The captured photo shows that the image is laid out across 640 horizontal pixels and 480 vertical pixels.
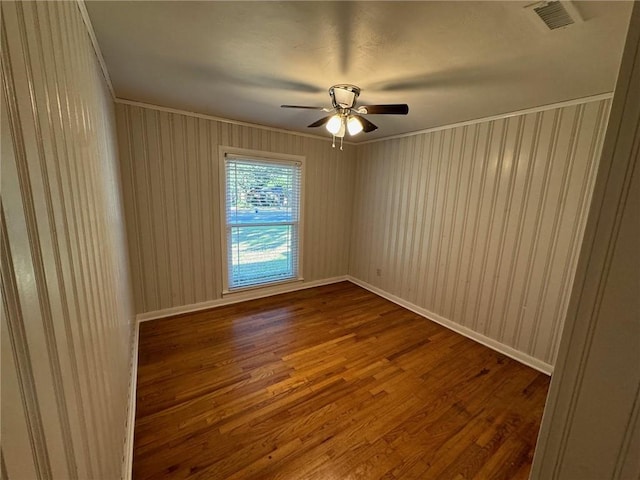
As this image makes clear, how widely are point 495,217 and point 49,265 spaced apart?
3.22 meters

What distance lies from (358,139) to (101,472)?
4103mm

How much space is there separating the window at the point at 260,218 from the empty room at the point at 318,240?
0.03 metres

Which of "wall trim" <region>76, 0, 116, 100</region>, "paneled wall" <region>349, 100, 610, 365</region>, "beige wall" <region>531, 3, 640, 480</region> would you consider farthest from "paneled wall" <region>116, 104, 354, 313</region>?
"beige wall" <region>531, 3, 640, 480</region>

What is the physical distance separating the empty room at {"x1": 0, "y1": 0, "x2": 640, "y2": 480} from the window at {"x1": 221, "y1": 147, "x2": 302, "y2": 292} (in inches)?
1.2

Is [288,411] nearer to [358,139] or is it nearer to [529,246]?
[529,246]

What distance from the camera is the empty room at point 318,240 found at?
512 millimetres

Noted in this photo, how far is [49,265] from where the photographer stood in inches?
24.1

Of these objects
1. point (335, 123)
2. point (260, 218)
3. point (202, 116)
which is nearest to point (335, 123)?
point (335, 123)

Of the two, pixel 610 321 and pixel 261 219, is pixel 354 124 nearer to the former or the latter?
pixel 261 219

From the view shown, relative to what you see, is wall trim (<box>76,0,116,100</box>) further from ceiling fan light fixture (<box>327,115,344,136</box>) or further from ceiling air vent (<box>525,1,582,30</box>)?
ceiling air vent (<box>525,1,582,30</box>)

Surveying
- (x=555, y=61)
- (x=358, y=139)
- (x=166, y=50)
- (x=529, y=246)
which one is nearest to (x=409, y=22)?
(x=555, y=61)

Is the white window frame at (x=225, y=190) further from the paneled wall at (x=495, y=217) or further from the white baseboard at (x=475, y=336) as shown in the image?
the white baseboard at (x=475, y=336)

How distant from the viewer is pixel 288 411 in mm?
1841

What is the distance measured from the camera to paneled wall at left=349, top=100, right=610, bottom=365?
224cm
